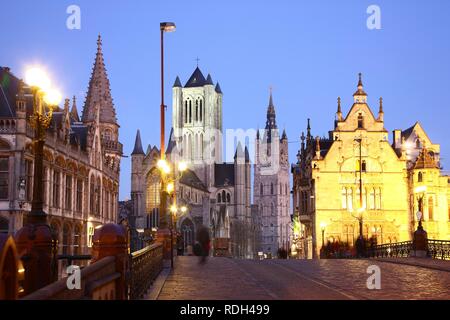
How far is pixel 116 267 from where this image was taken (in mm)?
10672

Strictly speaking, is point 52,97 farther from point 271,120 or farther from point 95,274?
point 271,120

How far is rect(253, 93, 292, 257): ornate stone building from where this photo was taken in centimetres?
17862

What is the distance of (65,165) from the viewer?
49.8 m

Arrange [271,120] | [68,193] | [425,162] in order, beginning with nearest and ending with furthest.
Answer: [68,193], [425,162], [271,120]

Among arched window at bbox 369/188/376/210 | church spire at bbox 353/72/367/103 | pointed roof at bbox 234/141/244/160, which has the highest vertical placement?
pointed roof at bbox 234/141/244/160

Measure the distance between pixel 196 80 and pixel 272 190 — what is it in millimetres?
43333

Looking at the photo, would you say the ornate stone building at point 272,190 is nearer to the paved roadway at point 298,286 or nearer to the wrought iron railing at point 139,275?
the paved roadway at point 298,286

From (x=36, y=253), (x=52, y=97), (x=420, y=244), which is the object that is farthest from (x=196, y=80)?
(x=36, y=253)

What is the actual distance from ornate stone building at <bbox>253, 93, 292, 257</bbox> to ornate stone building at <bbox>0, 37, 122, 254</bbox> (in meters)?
105

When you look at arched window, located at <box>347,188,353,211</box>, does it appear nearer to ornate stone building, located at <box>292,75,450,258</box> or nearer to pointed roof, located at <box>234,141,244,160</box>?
ornate stone building, located at <box>292,75,450,258</box>

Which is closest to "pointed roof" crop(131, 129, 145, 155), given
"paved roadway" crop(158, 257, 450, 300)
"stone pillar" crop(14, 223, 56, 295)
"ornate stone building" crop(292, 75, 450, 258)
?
"ornate stone building" crop(292, 75, 450, 258)

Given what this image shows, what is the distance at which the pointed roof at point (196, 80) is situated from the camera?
148375 millimetres

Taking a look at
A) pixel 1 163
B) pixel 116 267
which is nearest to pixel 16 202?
pixel 1 163
